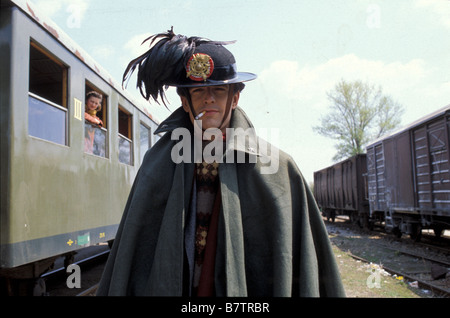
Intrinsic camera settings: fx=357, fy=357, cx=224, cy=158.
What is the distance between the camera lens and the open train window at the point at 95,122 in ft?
16.3

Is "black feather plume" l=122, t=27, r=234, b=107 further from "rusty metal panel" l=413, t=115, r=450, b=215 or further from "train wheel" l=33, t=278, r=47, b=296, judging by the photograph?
"rusty metal panel" l=413, t=115, r=450, b=215

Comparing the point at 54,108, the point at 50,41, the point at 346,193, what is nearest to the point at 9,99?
the point at 54,108

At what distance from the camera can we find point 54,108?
4113 millimetres

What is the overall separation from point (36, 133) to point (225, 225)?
9.72ft

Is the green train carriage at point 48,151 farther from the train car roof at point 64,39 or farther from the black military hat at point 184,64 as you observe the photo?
the black military hat at point 184,64

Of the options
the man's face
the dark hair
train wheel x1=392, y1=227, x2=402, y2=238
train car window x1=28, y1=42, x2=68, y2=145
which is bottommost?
train wheel x1=392, y1=227, x2=402, y2=238

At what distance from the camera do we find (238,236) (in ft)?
5.16

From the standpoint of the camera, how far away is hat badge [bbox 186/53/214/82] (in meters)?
1.80

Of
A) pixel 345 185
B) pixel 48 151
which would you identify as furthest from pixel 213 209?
pixel 345 185

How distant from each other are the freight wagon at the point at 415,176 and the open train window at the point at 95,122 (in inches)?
297

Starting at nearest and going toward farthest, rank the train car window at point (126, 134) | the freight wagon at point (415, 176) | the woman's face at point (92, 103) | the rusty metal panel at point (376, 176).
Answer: the woman's face at point (92, 103) < the train car window at point (126, 134) < the freight wagon at point (415, 176) < the rusty metal panel at point (376, 176)

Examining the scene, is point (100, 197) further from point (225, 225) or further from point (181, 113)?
point (225, 225)

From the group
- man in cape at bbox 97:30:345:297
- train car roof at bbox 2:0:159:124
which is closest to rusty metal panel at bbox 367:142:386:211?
train car roof at bbox 2:0:159:124

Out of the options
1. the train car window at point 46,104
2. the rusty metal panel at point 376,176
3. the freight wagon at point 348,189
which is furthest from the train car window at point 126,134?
the freight wagon at point 348,189
